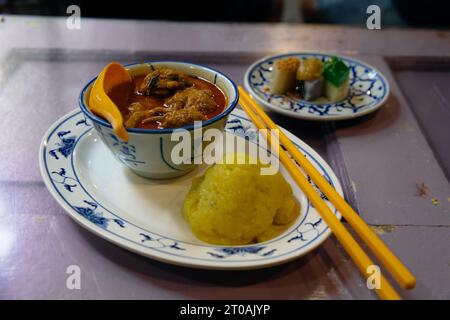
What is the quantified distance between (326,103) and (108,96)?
27.6 inches

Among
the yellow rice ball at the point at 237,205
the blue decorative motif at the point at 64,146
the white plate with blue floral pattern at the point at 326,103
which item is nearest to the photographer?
the yellow rice ball at the point at 237,205

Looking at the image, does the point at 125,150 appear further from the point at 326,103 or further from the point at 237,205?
the point at 326,103

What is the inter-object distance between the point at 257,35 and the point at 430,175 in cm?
103

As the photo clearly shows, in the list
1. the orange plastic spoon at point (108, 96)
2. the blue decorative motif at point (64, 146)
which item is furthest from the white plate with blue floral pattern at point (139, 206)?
the orange plastic spoon at point (108, 96)

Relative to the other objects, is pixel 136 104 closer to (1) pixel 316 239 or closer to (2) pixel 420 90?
(1) pixel 316 239

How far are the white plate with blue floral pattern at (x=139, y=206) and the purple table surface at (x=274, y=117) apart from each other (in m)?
0.06

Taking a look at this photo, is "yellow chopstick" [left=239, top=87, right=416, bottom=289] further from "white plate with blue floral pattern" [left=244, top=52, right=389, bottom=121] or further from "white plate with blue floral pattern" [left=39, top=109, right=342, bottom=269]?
"white plate with blue floral pattern" [left=244, top=52, right=389, bottom=121]

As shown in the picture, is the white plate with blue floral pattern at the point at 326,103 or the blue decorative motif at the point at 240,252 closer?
the blue decorative motif at the point at 240,252

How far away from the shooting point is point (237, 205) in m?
0.79

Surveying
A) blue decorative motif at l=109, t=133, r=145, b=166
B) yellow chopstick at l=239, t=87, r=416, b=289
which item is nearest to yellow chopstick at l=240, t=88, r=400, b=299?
yellow chopstick at l=239, t=87, r=416, b=289

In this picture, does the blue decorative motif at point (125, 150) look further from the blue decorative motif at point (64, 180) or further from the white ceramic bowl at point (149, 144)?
the blue decorative motif at point (64, 180)

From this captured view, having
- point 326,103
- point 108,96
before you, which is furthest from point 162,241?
point 326,103

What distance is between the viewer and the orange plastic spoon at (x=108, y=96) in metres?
0.82

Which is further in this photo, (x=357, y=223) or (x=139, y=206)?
(x=139, y=206)
